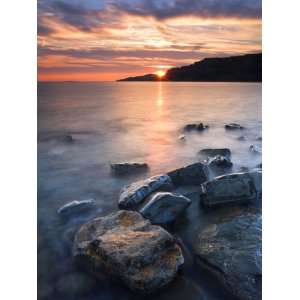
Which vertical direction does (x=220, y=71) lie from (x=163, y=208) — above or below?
above

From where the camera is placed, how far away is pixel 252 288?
245 cm

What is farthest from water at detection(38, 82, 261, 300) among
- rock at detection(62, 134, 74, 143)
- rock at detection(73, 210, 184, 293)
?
rock at detection(73, 210, 184, 293)

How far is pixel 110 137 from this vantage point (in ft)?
9.83

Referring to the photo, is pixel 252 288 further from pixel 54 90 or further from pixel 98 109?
pixel 54 90

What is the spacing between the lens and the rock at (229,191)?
114 inches

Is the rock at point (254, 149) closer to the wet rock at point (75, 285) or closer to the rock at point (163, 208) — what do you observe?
the rock at point (163, 208)

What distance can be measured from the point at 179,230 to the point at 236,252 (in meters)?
0.40

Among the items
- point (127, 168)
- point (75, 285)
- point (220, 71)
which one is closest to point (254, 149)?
point (220, 71)

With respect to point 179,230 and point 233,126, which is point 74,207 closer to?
point 179,230

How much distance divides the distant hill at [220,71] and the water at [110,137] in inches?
2.3

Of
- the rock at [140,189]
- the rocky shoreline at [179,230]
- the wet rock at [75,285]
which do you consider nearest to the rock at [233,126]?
the rocky shoreline at [179,230]

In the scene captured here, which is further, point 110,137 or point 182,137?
point 182,137
